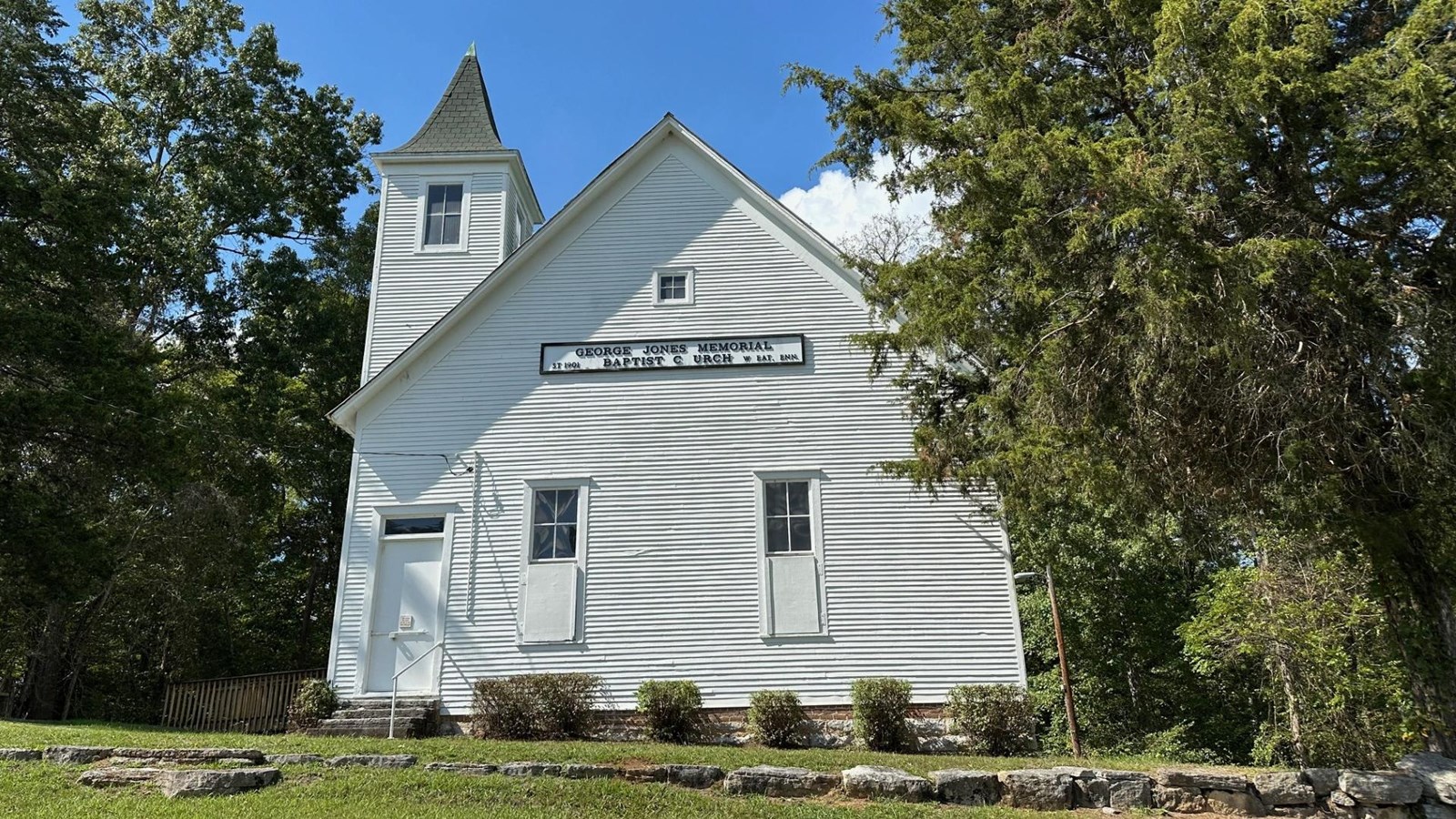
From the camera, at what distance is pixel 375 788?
7383 mm

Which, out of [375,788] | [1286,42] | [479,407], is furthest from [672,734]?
[1286,42]

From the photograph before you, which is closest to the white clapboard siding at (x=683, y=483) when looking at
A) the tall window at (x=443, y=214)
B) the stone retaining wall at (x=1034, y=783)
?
the tall window at (x=443, y=214)

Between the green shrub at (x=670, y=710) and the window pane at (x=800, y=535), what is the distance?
7.84ft

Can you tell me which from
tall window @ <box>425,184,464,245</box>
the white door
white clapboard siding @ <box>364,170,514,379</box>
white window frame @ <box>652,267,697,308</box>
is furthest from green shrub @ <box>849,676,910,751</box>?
tall window @ <box>425,184,464,245</box>

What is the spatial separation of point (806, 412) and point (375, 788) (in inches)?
291

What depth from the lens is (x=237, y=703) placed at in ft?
44.4

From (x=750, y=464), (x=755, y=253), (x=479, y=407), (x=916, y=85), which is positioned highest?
(x=916, y=85)

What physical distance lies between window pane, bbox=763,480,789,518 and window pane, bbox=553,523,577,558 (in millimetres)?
2748

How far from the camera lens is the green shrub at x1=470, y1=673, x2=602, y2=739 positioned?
11023 millimetres

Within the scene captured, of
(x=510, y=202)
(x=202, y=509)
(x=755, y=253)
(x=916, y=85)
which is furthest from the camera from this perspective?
(x=202, y=509)

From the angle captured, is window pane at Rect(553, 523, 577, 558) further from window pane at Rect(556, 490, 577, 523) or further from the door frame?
the door frame

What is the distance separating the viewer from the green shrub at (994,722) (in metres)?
10.7

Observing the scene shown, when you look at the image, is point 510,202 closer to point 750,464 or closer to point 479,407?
point 479,407

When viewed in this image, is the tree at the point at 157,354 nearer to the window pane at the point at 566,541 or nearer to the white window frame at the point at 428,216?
the white window frame at the point at 428,216
